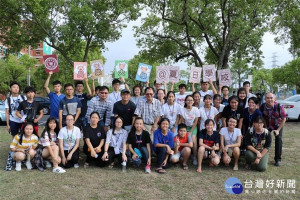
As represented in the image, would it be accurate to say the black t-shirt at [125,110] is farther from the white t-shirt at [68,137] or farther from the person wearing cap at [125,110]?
the white t-shirt at [68,137]

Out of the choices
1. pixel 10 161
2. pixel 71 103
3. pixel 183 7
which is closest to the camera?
pixel 10 161

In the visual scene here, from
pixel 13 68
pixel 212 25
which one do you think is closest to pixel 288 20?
pixel 212 25

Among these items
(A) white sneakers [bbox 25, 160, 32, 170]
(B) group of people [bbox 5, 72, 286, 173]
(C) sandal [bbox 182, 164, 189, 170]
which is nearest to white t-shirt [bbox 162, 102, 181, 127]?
(B) group of people [bbox 5, 72, 286, 173]

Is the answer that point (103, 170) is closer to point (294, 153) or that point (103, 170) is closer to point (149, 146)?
point (149, 146)

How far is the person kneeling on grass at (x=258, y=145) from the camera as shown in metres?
5.27

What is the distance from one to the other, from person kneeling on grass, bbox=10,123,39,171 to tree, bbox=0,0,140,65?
28.3ft

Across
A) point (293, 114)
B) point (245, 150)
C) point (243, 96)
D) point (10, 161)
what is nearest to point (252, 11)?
point (293, 114)

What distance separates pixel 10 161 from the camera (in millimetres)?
5289

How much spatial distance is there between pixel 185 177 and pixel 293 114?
1004 centimetres

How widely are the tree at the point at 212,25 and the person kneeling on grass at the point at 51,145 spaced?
8.77 m

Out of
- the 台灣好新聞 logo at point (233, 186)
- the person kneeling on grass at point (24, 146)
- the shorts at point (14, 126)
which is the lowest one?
the 台灣好新聞 logo at point (233, 186)

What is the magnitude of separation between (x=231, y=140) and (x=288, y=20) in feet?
36.4

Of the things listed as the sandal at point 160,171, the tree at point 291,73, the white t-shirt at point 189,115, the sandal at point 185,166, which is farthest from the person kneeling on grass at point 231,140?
the tree at point 291,73

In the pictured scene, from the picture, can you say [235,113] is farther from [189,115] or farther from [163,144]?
[163,144]
